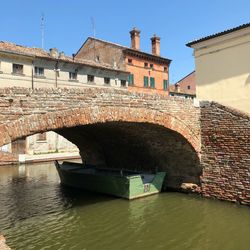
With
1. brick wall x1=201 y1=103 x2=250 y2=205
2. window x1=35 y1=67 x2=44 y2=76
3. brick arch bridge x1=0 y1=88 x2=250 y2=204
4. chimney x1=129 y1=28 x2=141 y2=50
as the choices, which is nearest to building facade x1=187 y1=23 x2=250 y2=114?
brick wall x1=201 y1=103 x2=250 y2=205

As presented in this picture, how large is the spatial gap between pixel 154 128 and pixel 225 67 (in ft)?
16.4

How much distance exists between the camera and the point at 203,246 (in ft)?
29.7

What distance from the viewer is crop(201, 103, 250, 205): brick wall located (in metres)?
12.2

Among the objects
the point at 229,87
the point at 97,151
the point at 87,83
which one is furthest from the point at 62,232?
the point at 87,83

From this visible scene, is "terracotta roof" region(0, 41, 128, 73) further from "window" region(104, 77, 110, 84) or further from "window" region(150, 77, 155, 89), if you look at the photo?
"window" region(150, 77, 155, 89)

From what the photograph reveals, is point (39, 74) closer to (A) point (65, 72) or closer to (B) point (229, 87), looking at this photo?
(A) point (65, 72)

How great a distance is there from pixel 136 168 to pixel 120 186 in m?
2.85

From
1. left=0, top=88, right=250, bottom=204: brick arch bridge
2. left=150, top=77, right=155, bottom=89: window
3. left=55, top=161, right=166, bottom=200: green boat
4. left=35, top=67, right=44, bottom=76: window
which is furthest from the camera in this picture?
left=150, top=77, right=155, bottom=89: window

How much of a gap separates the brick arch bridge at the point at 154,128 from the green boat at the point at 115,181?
0.91 m

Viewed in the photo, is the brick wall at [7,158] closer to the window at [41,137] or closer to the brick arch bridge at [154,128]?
the window at [41,137]

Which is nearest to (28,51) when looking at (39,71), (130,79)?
(39,71)

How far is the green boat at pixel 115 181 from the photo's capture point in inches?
540

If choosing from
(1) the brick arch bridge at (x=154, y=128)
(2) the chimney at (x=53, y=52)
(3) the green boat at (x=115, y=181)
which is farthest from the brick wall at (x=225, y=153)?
(2) the chimney at (x=53, y=52)

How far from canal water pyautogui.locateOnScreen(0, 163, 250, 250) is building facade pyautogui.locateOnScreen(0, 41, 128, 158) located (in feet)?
43.2
